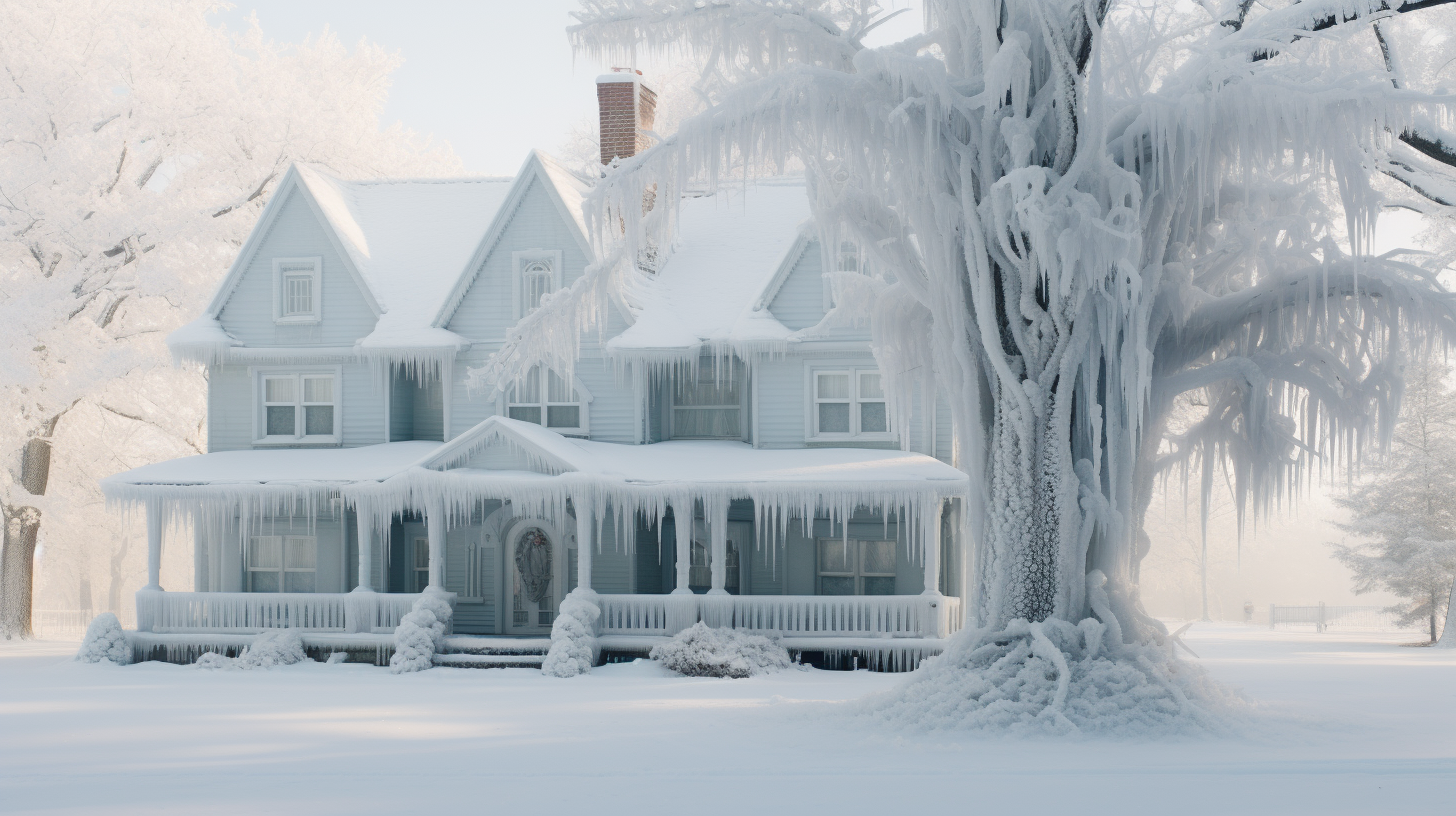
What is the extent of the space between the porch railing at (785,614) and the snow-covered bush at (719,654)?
0.72 meters

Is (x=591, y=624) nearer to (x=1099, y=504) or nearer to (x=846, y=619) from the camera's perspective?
(x=846, y=619)

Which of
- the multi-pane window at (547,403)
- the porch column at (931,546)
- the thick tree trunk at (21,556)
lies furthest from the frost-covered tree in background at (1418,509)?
the thick tree trunk at (21,556)

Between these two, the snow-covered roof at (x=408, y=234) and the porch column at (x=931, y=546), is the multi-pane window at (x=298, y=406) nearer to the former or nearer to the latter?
the snow-covered roof at (x=408, y=234)

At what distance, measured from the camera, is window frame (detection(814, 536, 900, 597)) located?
2400cm

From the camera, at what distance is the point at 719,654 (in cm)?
1995

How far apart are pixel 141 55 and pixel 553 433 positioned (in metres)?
16.2

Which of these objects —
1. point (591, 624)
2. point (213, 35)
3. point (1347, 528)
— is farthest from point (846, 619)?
point (213, 35)

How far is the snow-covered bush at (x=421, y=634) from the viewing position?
20969mm

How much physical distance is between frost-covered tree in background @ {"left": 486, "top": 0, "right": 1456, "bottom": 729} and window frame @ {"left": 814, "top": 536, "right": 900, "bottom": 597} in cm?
1087

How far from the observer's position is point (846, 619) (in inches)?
877

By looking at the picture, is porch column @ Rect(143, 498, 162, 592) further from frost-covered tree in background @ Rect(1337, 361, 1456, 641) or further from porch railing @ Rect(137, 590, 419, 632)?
frost-covered tree in background @ Rect(1337, 361, 1456, 641)

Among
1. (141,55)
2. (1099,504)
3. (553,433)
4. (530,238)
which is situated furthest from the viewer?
(141,55)

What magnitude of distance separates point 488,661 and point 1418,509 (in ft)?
74.8

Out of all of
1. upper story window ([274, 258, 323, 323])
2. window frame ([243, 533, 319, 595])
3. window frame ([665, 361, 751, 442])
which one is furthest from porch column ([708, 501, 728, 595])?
upper story window ([274, 258, 323, 323])
